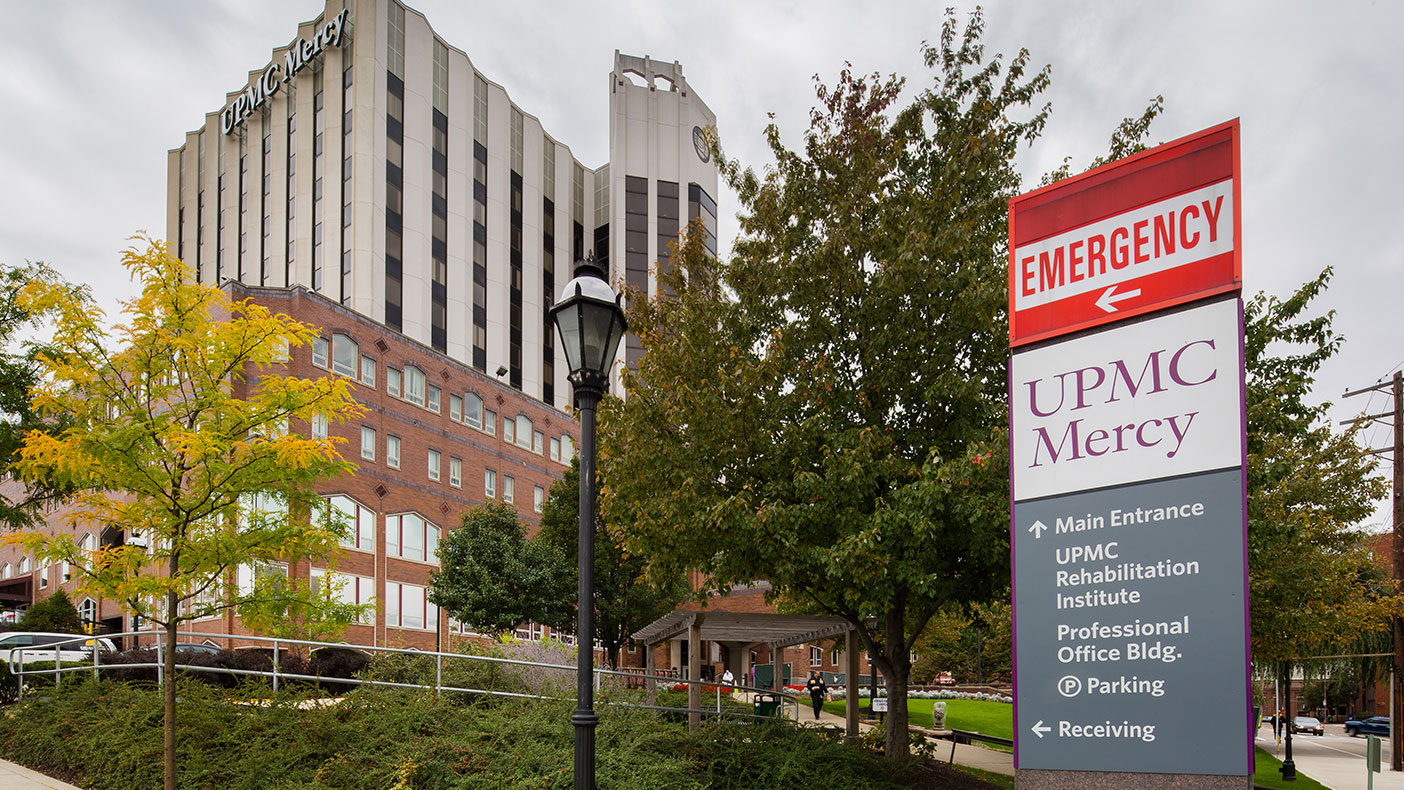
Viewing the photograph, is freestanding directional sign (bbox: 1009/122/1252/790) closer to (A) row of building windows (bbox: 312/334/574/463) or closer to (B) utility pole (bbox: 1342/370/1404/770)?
(B) utility pole (bbox: 1342/370/1404/770)

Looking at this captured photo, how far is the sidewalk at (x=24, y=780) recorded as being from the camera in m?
11.9

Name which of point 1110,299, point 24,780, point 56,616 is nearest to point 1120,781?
point 1110,299

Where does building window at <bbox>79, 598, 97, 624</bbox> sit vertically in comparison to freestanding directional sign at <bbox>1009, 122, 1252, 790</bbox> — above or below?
below

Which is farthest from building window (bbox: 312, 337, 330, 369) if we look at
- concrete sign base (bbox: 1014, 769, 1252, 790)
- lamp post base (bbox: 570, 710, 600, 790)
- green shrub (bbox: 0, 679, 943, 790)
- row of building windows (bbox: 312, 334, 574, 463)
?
concrete sign base (bbox: 1014, 769, 1252, 790)

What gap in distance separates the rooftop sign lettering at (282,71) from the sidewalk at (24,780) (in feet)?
160

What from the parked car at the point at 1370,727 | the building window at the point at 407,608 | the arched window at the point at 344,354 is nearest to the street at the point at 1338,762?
the parked car at the point at 1370,727

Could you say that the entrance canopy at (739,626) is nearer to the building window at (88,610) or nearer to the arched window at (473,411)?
the arched window at (473,411)

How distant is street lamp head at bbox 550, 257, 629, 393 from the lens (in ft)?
25.0

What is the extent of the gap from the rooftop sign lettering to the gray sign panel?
55845 millimetres

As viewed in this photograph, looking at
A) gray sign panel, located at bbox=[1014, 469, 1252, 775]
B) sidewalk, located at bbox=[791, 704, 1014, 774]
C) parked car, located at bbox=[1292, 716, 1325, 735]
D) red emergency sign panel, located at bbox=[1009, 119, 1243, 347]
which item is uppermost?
red emergency sign panel, located at bbox=[1009, 119, 1243, 347]

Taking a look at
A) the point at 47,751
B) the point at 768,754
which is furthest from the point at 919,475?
the point at 47,751

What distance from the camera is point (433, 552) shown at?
4466cm

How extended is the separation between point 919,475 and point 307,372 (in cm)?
2948

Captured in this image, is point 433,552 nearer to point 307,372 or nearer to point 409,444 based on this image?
point 409,444
